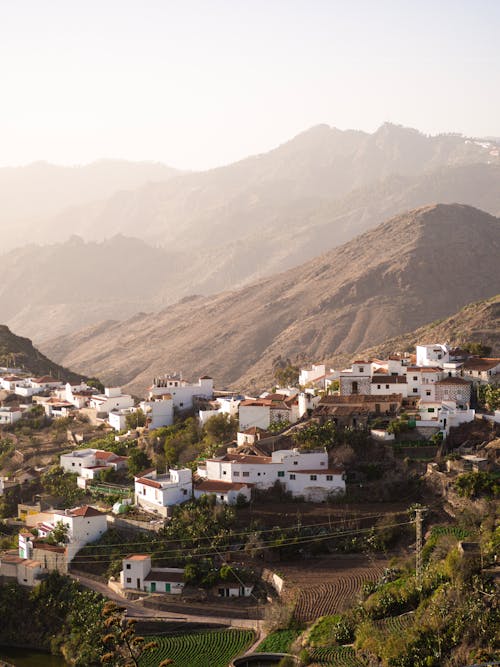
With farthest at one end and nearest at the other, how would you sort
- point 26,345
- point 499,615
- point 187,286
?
point 187,286 < point 26,345 < point 499,615

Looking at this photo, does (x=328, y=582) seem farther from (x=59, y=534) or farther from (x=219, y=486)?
(x=59, y=534)

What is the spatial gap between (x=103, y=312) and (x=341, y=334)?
289 ft

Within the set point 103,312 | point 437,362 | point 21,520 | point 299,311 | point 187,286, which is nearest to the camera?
point 21,520

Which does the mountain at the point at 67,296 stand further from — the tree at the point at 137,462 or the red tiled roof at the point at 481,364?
the red tiled roof at the point at 481,364

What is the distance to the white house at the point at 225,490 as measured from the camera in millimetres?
31031

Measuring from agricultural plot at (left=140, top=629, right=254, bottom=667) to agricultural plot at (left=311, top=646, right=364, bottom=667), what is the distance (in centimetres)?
252

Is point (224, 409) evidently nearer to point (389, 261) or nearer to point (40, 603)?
point (40, 603)

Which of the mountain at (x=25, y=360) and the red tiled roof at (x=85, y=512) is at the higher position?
the mountain at (x=25, y=360)

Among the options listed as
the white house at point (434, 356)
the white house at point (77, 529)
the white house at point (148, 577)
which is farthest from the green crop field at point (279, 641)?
the white house at point (434, 356)

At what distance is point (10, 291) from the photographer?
193 meters

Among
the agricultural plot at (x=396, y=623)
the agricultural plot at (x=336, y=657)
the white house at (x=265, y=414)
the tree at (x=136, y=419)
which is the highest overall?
the white house at (x=265, y=414)

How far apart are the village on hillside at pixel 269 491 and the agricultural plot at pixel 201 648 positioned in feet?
3.06

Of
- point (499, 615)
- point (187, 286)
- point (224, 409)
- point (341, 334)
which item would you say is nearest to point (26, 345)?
point (341, 334)

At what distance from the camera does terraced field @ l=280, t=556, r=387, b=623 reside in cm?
2602
